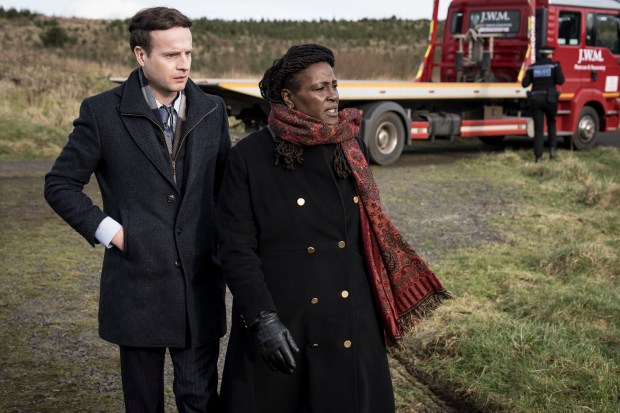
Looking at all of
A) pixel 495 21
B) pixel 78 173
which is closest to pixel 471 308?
pixel 78 173

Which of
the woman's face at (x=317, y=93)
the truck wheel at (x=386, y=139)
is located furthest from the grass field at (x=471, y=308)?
the truck wheel at (x=386, y=139)

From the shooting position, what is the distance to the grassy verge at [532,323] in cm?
438

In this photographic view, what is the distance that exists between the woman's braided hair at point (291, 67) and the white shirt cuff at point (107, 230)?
68 cm

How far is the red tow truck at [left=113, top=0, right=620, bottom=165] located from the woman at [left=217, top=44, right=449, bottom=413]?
1037 centimetres

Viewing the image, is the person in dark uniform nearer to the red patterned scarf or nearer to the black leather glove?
the red patterned scarf

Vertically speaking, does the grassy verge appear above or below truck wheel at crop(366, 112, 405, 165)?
below

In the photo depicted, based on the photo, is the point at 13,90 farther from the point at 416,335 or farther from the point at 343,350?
the point at 343,350

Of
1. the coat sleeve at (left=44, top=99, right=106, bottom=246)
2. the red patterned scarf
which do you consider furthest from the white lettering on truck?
the coat sleeve at (left=44, top=99, right=106, bottom=246)

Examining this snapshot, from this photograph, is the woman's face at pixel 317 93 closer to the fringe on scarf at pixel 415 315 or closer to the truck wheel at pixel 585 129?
the fringe on scarf at pixel 415 315

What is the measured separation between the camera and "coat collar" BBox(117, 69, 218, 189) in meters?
3.00

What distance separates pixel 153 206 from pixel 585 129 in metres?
13.8

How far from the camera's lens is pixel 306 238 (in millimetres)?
2879

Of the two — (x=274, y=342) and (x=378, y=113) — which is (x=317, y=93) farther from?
(x=378, y=113)

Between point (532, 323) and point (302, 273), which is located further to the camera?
point (532, 323)
